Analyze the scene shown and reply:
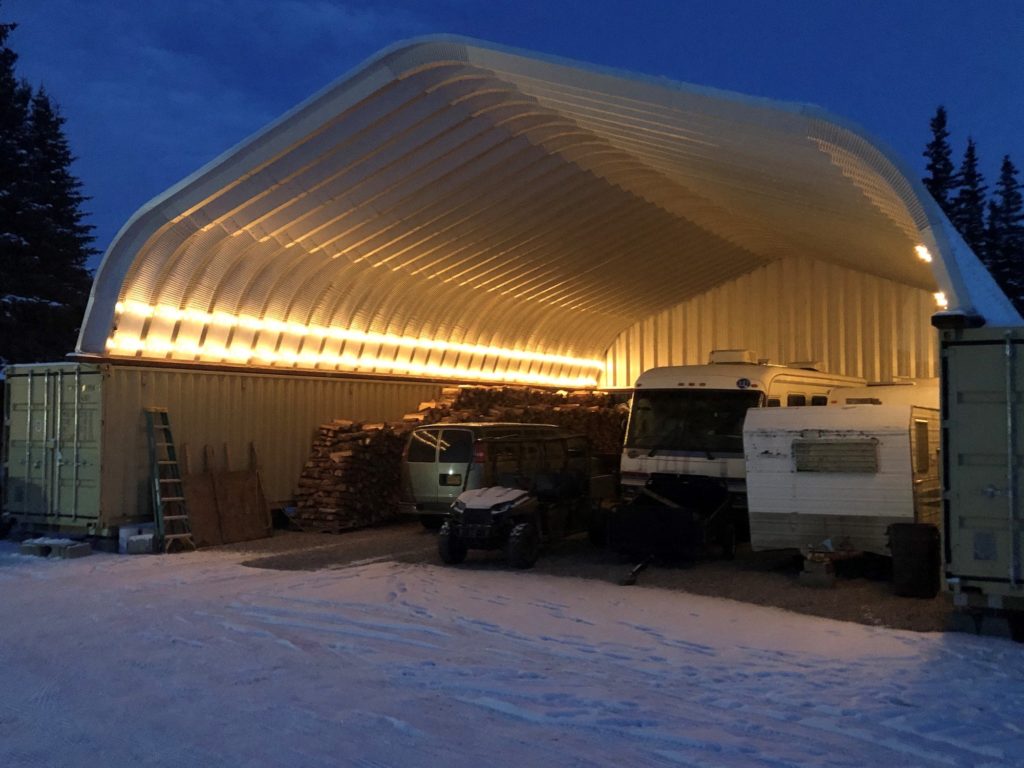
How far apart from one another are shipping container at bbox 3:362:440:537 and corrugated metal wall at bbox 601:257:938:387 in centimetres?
1161

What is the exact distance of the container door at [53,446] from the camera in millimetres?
13914

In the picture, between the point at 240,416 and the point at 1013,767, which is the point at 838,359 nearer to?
the point at 240,416

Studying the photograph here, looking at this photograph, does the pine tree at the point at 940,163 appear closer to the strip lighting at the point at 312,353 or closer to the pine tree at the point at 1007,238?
the pine tree at the point at 1007,238

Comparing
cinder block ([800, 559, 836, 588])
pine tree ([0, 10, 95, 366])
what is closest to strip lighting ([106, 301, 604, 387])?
cinder block ([800, 559, 836, 588])

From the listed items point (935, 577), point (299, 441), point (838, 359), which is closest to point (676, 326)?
point (838, 359)

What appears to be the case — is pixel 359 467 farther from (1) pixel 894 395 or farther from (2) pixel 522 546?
(1) pixel 894 395

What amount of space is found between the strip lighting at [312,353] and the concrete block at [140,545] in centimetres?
291

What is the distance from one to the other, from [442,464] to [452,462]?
0.19 metres

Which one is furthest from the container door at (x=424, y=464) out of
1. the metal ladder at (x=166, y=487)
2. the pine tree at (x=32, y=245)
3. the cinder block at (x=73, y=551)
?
the pine tree at (x=32, y=245)

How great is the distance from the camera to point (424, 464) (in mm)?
15047

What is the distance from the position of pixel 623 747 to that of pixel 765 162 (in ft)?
29.6

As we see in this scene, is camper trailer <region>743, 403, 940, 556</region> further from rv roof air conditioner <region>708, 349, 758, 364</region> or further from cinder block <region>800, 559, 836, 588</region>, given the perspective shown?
rv roof air conditioner <region>708, 349, 758, 364</region>

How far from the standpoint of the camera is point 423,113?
44.0ft

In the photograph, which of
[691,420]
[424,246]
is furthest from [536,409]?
[691,420]
